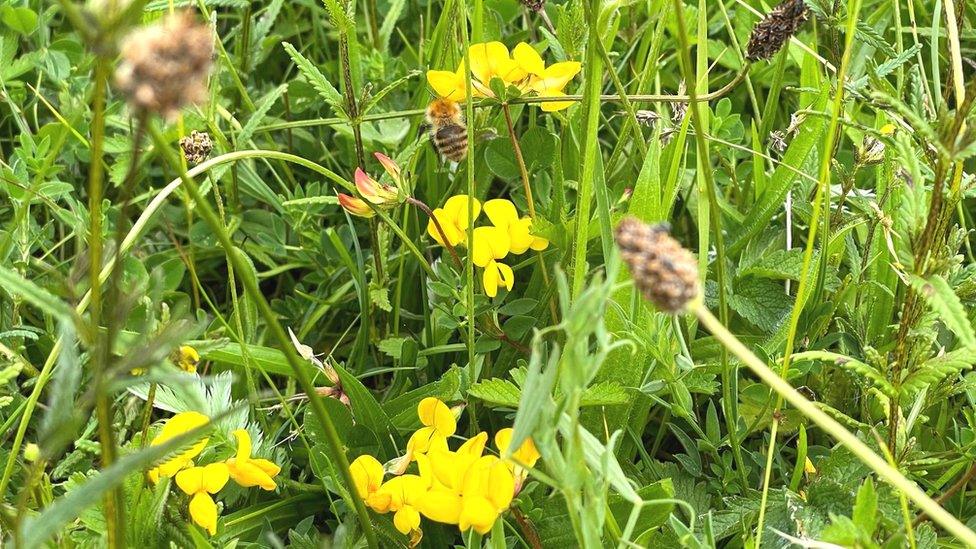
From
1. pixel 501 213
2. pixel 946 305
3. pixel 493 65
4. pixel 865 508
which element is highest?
pixel 493 65

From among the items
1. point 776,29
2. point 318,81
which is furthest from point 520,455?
point 318,81

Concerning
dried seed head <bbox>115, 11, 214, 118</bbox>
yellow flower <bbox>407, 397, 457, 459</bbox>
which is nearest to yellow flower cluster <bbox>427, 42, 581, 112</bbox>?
yellow flower <bbox>407, 397, 457, 459</bbox>

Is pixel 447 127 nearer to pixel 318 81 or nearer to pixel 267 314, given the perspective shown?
pixel 318 81

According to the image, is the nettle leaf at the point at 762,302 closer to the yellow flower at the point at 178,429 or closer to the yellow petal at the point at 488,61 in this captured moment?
the yellow petal at the point at 488,61

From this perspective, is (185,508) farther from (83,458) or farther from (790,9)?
(790,9)

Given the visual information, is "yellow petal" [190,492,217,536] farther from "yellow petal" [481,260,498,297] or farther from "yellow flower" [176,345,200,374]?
"yellow petal" [481,260,498,297]

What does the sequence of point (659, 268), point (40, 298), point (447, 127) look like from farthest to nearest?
1. point (447, 127)
2. point (40, 298)
3. point (659, 268)
